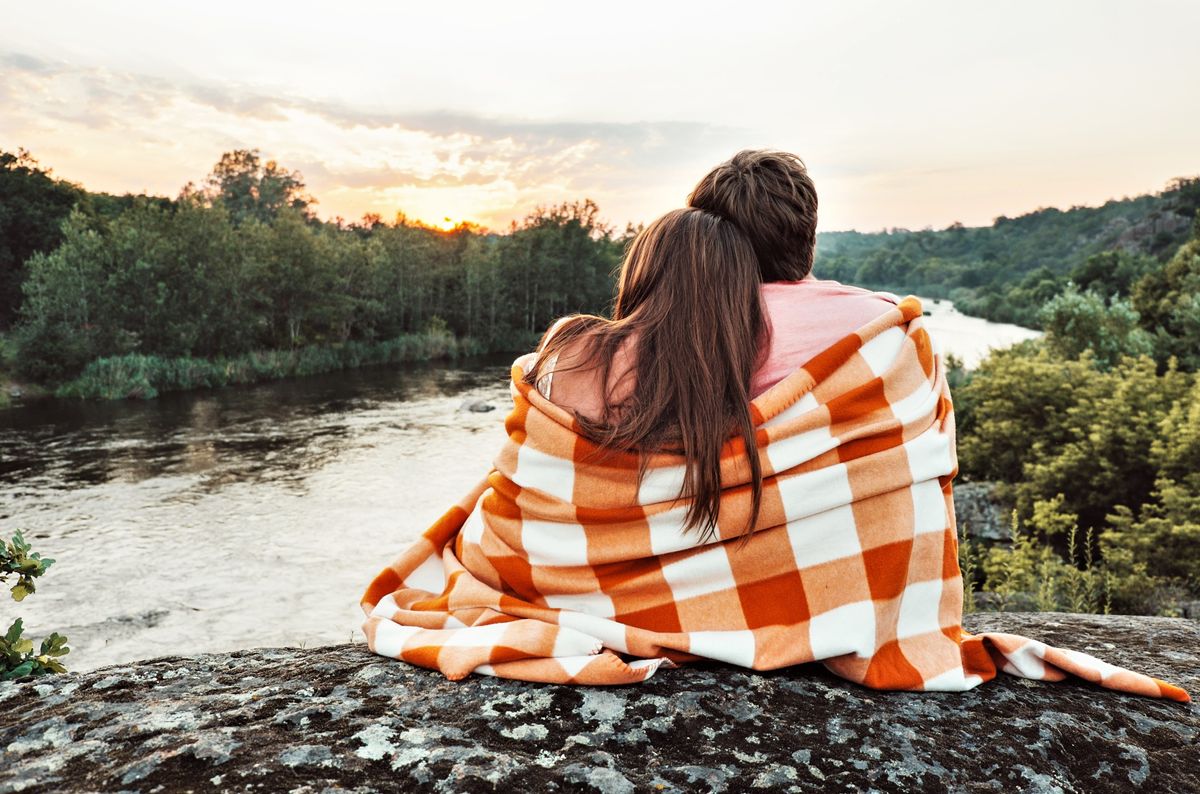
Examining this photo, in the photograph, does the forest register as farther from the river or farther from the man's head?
the river

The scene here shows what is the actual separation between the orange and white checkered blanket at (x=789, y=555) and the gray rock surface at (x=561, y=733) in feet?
0.28

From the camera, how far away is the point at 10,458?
18.6 m

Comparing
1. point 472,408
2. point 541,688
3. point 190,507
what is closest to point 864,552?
point 541,688

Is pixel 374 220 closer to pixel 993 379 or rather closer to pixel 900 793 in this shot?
pixel 993 379

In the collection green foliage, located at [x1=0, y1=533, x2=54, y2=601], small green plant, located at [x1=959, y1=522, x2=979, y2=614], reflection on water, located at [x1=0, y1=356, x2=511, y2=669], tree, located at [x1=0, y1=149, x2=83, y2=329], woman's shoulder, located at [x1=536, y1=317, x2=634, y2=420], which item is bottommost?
reflection on water, located at [x1=0, y1=356, x2=511, y2=669]

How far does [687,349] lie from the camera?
220cm

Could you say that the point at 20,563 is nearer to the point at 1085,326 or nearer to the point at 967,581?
the point at 967,581

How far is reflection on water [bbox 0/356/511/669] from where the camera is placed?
10.7m

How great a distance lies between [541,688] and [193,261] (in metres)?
38.7

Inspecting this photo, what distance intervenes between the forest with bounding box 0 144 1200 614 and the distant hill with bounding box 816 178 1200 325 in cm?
38

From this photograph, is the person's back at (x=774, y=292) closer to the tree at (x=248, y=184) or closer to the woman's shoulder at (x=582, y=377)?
the woman's shoulder at (x=582, y=377)

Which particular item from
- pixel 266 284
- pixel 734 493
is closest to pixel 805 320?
pixel 734 493

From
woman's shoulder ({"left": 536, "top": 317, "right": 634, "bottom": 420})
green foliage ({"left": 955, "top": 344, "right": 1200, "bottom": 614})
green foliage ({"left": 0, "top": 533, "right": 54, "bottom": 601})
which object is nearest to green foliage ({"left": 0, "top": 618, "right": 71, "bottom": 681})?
green foliage ({"left": 0, "top": 533, "right": 54, "bottom": 601})

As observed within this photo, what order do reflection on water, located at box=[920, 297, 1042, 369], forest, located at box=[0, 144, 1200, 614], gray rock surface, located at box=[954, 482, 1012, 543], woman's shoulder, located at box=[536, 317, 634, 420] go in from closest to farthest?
1. woman's shoulder, located at box=[536, 317, 634, 420]
2. forest, located at box=[0, 144, 1200, 614]
3. gray rock surface, located at box=[954, 482, 1012, 543]
4. reflection on water, located at box=[920, 297, 1042, 369]
